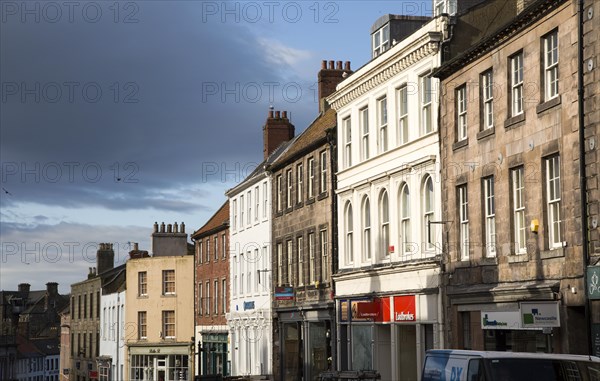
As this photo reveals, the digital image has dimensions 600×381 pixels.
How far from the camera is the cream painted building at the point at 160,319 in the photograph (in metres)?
73.1

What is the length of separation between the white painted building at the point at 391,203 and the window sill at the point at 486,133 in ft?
10.3

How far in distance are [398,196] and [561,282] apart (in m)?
11.7

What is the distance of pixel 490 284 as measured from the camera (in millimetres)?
28766

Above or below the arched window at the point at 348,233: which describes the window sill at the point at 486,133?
above

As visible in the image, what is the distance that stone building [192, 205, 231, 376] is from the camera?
63.0 meters

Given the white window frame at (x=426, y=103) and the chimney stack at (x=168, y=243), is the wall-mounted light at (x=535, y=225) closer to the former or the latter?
the white window frame at (x=426, y=103)

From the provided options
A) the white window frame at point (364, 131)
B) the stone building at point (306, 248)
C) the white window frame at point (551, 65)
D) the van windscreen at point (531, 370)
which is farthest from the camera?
the stone building at point (306, 248)

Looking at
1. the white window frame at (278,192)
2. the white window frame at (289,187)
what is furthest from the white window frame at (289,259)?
the white window frame at (278,192)

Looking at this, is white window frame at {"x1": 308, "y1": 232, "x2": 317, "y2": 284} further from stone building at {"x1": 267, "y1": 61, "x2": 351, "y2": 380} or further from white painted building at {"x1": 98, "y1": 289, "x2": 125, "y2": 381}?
white painted building at {"x1": 98, "y1": 289, "x2": 125, "y2": 381}

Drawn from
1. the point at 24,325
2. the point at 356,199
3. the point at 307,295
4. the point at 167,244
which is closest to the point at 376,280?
the point at 356,199

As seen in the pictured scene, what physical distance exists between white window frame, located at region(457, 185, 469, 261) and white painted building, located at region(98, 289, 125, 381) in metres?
49.4

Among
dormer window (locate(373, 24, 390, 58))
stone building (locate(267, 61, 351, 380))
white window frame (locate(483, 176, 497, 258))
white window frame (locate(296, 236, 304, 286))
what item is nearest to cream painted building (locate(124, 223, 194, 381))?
stone building (locate(267, 61, 351, 380))

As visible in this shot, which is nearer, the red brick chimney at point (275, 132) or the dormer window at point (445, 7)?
the dormer window at point (445, 7)

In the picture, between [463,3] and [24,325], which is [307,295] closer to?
[463,3]
